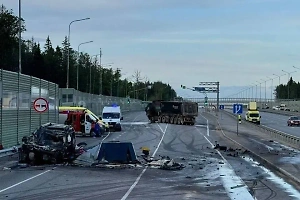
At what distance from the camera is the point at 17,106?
37719mm

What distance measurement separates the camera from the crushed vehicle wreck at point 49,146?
85.0 ft

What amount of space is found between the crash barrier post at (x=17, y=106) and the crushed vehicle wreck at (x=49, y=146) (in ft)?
22.4

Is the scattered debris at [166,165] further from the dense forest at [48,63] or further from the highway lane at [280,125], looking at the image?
the dense forest at [48,63]

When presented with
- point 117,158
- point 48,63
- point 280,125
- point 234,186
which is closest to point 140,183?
point 234,186

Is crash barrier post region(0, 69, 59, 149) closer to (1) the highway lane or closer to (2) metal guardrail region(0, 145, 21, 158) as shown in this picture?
(2) metal guardrail region(0, 145, 21, 158)

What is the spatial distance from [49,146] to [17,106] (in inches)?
476

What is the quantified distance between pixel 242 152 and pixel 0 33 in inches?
2801

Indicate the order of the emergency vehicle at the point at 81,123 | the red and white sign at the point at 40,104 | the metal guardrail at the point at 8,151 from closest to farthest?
1. the metal guardrail at the point at 8,151
2. the red and white sign at the point at 40,104
3. the emergency vehicle at the point at 81,123

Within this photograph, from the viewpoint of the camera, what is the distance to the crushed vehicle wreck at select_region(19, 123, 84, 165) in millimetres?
25922

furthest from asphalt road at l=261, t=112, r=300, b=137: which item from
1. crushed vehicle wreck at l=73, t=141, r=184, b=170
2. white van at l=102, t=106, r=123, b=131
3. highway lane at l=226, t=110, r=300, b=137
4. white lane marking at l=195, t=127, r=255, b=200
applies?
white lane marking at l=195, t=127, r=255, b=200

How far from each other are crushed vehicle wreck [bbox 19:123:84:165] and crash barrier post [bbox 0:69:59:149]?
682cm

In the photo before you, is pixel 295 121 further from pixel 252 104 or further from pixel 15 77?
pixel 15 77

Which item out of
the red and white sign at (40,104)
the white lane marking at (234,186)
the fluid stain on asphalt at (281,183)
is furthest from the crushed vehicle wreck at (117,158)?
the red and white sign at (40,104)

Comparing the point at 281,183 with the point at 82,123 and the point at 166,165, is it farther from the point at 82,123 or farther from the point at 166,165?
the point at 82,123
